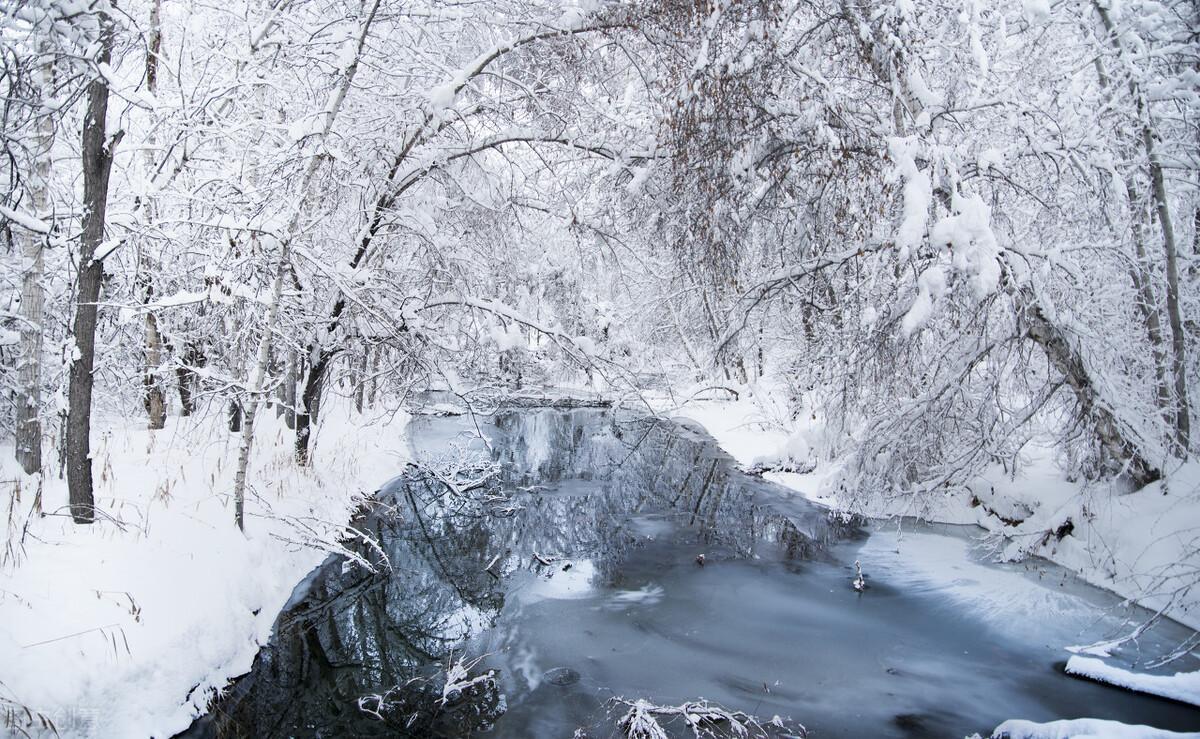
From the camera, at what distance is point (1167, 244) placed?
8867mm

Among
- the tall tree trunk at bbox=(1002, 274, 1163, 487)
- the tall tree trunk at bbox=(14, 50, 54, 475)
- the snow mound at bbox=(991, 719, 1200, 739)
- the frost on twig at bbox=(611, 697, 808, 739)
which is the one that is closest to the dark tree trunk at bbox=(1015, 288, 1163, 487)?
the tall tree trunk at bbox=(1002, 274, 1163, 487)

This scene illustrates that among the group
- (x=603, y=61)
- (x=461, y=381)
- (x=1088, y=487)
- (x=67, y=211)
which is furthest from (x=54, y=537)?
(x=1088, y=487)

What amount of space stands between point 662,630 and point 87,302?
21.2 ft

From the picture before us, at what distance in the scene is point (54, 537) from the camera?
560cm

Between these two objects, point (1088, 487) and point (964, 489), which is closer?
point (1088, 487)

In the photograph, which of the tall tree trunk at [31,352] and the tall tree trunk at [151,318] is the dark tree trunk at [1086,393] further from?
the tall tree trunk at [31,352]

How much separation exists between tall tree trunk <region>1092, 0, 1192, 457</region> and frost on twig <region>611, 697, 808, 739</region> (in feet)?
22.0

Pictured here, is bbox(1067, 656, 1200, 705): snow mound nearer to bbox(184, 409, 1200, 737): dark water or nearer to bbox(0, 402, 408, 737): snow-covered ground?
bbox(184, 409, 1200, 737): dark water

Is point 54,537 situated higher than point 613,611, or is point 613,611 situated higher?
point 54,537

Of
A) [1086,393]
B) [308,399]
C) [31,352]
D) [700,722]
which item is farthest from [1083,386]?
[31,352]

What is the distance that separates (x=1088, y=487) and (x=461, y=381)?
8.90m

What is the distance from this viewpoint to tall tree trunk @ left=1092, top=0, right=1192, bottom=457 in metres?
8.30

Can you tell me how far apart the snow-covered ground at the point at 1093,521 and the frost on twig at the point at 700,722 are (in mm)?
3247

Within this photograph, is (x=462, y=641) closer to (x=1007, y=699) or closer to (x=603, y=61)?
(x=1007, y=699)
